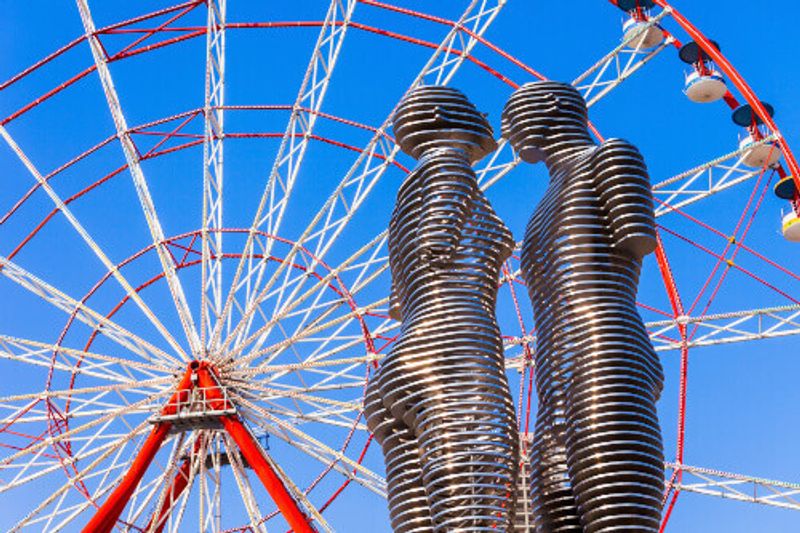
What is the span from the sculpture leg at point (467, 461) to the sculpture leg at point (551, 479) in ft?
2.26

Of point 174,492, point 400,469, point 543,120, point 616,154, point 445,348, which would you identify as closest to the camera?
point 445,348

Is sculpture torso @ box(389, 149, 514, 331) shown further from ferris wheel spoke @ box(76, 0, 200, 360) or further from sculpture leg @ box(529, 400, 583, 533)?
ferris wheel spoke @ box(76, 0, 200, 360)

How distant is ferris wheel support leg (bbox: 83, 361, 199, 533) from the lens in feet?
82.7

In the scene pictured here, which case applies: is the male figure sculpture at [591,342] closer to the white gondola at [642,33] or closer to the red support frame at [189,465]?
the red support frame at [189,465]

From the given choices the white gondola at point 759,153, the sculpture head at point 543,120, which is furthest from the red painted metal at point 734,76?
the sculpture head at point 543,120

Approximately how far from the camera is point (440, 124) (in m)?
21.7

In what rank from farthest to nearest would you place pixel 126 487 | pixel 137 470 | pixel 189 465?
pixel 189 465, pixel 137 470, pixel 126 487

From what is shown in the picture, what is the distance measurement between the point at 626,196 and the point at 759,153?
9.70 metres

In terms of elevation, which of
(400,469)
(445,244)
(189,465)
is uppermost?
(189,465)

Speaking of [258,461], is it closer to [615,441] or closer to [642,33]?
[615,441]

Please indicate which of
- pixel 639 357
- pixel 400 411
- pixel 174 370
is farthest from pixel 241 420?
pixel 639 357

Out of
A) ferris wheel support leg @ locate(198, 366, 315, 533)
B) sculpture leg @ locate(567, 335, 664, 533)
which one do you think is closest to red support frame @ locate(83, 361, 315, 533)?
ferris wheel support leg @ locate(198, 366, 315, 533)

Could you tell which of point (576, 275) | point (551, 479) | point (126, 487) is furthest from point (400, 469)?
point (126, 487)

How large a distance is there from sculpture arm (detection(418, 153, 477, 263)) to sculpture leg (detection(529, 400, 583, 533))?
2618 millimetres
